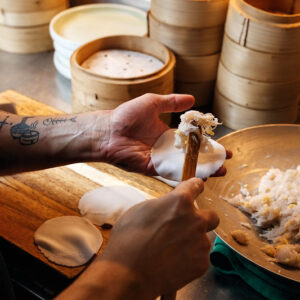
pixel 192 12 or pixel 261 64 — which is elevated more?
pixel 192 12

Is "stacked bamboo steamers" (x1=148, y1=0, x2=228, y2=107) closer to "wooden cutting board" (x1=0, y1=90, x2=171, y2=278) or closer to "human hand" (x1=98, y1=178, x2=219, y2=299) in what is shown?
"wooden cutting board" (x1=0, y1=90, x2=171, y2=278)

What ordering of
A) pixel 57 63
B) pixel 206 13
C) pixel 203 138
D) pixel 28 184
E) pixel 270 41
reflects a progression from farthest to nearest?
pixel 57 63 → pixel 206 13 → pixel 270 41 → pixel 28 184 → pixel 203 138

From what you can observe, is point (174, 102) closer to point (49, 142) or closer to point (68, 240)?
point (49, 142)

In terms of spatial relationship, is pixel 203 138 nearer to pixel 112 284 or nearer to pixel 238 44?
pixel 112 284

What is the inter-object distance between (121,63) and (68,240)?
95 centimetres

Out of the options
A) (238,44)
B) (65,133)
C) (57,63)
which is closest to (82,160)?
(65,133)

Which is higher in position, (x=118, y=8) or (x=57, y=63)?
(x=118, y=8)

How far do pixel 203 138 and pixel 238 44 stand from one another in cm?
73

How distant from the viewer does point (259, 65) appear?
5.38ft

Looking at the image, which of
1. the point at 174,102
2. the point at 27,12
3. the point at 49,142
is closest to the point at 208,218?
the point at 174,102

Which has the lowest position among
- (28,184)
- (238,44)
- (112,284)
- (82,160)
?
(28,184)

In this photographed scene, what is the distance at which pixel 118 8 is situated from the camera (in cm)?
229

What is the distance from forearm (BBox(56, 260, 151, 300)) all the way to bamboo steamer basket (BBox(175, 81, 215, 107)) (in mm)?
1339

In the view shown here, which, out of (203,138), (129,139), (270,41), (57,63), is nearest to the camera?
(203,138)
